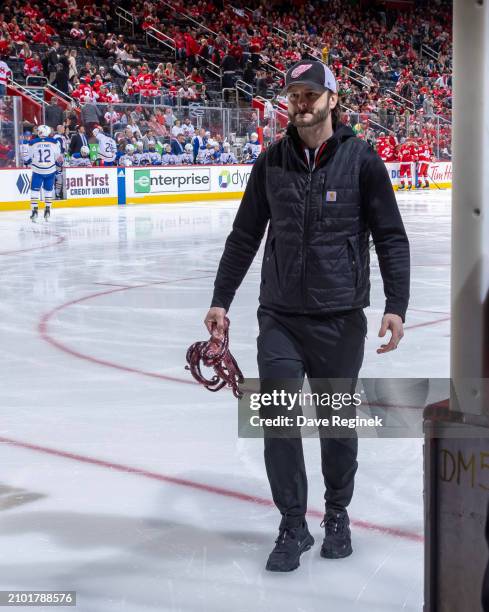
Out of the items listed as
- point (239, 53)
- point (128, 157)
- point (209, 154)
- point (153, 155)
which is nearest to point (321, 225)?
point (128, 157)

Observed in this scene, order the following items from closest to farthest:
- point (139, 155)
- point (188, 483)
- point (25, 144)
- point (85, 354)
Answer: point (188, 483), point (85, 354), point (25, 144), point (139, 155)

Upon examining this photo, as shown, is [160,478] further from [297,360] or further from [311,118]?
[311,118]

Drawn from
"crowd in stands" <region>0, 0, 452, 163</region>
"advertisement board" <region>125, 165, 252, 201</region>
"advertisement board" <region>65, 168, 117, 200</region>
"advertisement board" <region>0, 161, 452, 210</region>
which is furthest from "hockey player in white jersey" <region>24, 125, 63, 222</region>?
"advertisement board" <region>125, 165, 252, 201</region>

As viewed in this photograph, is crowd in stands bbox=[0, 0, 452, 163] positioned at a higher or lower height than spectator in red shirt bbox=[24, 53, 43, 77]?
higher

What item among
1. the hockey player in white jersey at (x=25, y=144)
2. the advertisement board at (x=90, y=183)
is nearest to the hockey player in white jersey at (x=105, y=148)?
the advertisement board at (x=90, y=183)

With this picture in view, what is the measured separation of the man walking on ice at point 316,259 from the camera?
3.14 m

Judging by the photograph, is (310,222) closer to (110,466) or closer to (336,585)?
(336,585)

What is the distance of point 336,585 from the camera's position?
3045 millimetres

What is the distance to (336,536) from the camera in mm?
3287

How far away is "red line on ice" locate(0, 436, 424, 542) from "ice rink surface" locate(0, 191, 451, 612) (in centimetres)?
1

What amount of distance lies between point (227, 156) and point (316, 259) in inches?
927

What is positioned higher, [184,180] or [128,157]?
[128,157]

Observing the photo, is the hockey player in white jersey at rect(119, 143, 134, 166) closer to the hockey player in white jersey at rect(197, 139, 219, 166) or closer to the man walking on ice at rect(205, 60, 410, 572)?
the hockey player in white jersey at rect(197, 139, 219, 166)

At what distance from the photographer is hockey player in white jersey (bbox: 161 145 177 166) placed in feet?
81.3
